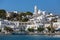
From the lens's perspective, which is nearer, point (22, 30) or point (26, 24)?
point (22, 30)

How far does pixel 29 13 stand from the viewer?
9275 cm

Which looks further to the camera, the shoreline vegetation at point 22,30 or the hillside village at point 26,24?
the hillside village at point 26,24

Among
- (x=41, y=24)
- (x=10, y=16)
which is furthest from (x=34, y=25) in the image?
(x=10, y=16)

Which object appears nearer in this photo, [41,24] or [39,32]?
[39,32]

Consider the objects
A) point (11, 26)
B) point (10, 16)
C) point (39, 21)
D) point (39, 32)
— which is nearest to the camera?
point (39, 32)

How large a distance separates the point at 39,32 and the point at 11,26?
25.4 feet

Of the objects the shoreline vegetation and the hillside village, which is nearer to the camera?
the shoreline vegetation

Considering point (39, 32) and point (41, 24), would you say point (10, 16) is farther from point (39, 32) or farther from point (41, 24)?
point (39, 32)

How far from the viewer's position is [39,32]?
229 ft

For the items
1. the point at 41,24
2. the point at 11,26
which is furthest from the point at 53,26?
the point at 11,26

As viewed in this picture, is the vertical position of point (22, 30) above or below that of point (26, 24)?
below

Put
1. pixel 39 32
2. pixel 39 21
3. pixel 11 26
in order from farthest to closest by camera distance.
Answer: pixel 39 21
pixel 11 26
pixel 39 32

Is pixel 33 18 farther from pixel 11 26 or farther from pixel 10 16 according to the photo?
pixel 11 26

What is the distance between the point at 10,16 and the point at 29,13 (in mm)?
7035
